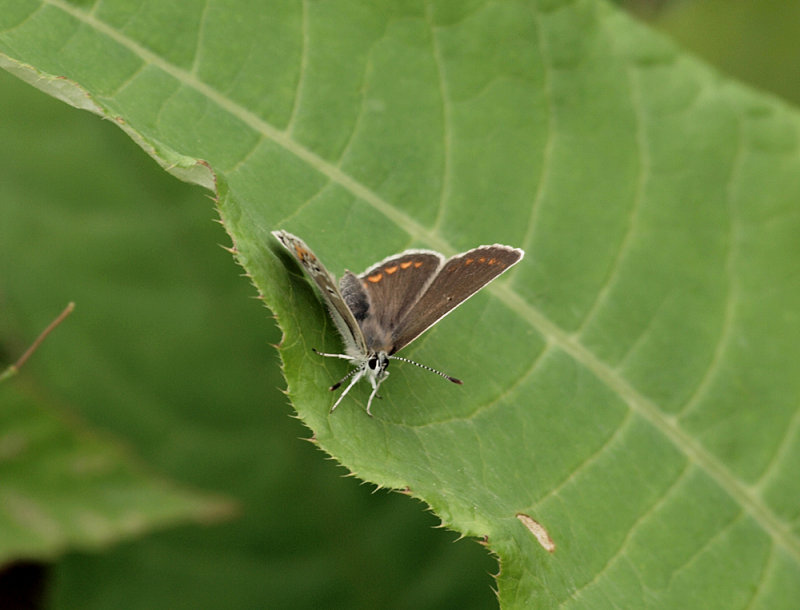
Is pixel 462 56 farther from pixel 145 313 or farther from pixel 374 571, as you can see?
pixel 374 571

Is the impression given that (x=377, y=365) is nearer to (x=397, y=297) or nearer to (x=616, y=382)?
(x=397, y=297)

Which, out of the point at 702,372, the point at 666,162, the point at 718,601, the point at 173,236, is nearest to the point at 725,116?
the point at 666,162

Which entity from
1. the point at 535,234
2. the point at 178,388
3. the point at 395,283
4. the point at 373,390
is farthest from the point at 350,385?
the point at 178,388

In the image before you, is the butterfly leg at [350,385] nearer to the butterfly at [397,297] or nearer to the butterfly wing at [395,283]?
the butterfly at [397,297]

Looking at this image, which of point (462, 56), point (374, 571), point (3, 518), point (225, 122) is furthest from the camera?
point (374, 571)

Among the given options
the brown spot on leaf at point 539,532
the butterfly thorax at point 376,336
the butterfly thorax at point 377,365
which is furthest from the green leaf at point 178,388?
the brown spot on leaf at point 539,532

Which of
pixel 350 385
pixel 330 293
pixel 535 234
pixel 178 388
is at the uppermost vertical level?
pixel 535 234
